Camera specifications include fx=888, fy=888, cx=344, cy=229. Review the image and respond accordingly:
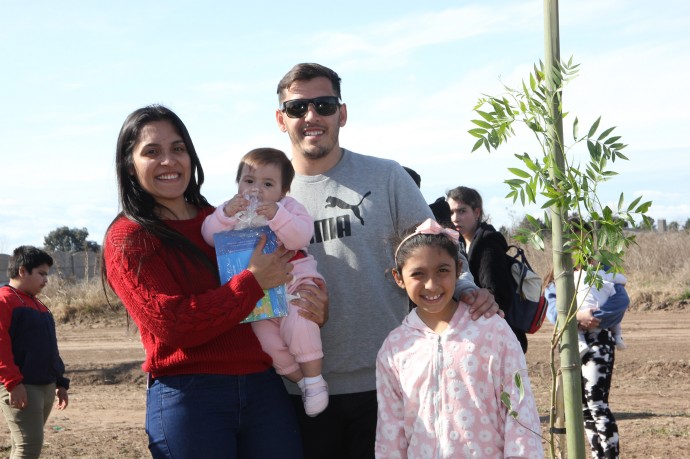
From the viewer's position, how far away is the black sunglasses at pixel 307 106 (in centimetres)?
393

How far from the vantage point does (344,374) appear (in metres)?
3.85

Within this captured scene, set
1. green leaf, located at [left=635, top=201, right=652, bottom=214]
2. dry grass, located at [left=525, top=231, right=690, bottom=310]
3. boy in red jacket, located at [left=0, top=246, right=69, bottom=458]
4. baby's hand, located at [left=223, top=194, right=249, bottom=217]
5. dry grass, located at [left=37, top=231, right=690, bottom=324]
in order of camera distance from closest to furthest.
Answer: green leaf, located at [left=635, top=201, right=652, bottom=214]
baby's hand, located at [left=223, top=194, right=249, bottom=217]
boy in red jacket, located at [left=0, top=246, right=69, bottom=458]
dry grass, located at [left=525, top=231, right=690, bottom=310]
dry grass, located at [left=37, top=231, right=690, bottom=324]

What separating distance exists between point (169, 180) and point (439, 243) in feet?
3.56

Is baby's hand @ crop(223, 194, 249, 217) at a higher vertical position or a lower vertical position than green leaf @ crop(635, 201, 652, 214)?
higher

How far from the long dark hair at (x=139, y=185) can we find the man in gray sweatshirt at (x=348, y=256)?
645mm

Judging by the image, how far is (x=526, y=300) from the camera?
16.0ft

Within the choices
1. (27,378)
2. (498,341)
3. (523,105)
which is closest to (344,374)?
(498,341)

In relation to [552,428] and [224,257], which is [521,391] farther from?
[224,257]

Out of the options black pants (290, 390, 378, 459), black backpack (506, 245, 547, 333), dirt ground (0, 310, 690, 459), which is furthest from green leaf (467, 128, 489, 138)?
dirt ground (0, 310, 690, 459)

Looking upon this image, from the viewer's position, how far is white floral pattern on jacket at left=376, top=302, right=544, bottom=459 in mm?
3281

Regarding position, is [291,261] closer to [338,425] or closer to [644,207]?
[338,425]

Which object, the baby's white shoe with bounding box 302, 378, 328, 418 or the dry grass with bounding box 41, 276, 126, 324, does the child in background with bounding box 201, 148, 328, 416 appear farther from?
the dry grass with bounding box 41, 276, 126, 324

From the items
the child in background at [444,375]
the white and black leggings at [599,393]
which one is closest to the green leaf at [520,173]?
the child in background at [444,375]

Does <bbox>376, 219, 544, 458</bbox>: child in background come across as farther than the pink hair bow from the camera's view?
Answer: No
